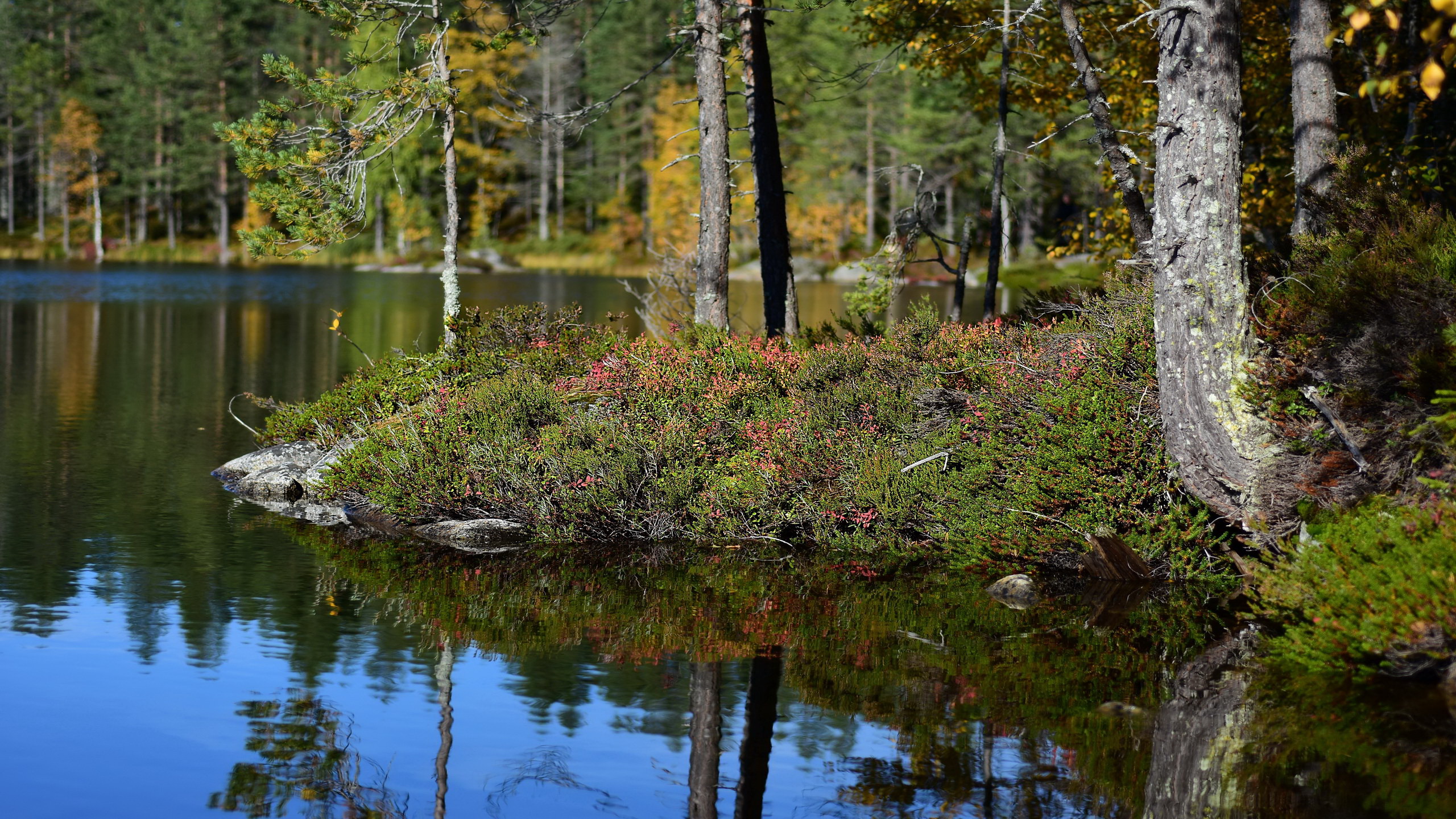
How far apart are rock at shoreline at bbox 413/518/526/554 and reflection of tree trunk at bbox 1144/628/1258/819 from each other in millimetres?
6266

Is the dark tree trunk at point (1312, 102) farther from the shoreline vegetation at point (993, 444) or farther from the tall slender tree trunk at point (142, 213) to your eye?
the tall slender tree trunk at point (142, 213)

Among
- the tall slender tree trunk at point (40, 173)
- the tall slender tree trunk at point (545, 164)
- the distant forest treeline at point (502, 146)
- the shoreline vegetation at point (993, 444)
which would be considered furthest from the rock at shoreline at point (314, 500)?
the tall slender tree trunk at point (40, 173)

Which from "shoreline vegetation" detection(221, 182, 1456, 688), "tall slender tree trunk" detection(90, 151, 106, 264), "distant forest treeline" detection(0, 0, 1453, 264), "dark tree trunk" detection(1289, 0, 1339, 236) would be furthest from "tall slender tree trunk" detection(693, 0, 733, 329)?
"tall slender tree trunk" detection(90, 151, 106, 264)

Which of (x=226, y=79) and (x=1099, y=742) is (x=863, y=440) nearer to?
(x=1099, y=742)

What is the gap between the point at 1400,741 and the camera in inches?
259

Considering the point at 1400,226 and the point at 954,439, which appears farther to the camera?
the point at 954,439

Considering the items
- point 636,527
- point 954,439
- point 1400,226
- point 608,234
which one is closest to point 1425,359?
point 1400,226

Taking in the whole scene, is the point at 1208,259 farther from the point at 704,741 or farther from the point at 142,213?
the point at 142,213

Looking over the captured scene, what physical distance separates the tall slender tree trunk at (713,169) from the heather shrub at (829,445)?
6.80 ft

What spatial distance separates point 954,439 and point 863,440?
872 millimetres

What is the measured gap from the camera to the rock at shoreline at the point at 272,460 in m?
15.0

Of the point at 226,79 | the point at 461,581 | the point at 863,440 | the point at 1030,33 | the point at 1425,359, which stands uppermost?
the point at 226,79

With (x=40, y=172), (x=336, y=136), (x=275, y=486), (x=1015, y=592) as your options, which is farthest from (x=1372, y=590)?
(x=40, y=172)

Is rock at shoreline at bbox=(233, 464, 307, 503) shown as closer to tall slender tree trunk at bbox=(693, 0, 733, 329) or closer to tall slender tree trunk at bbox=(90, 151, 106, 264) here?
tall slender tree trunk at bbox=(693, 0, 733, 329)
